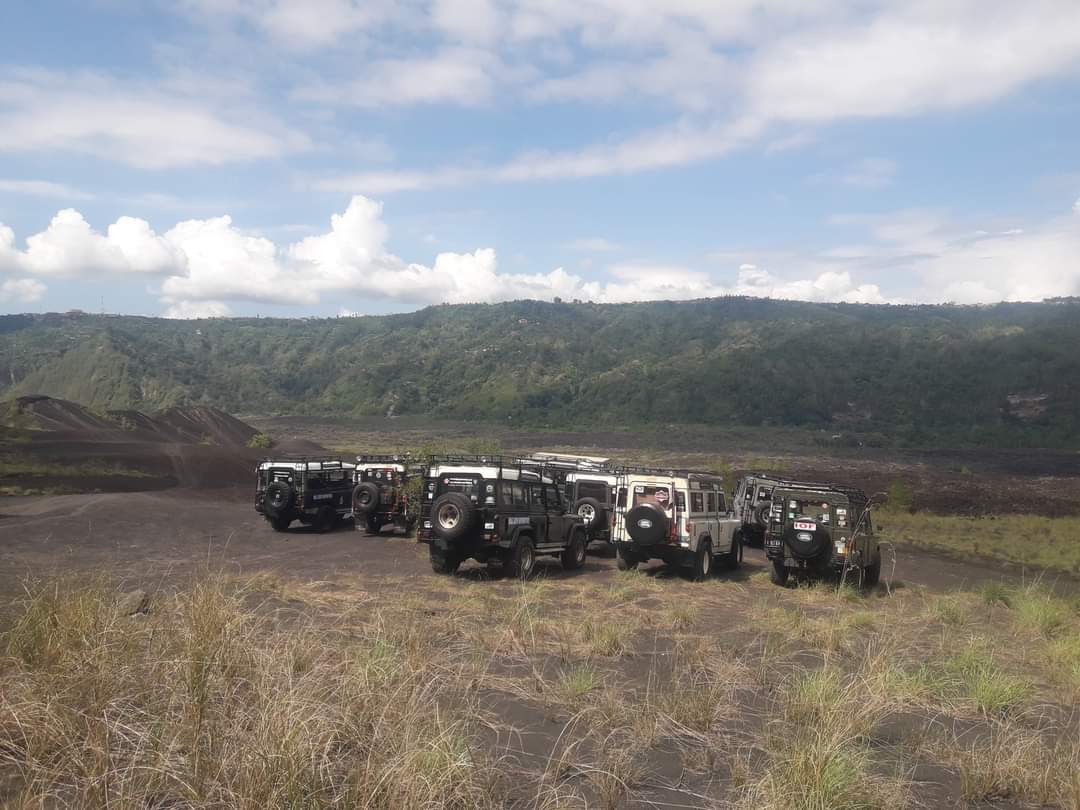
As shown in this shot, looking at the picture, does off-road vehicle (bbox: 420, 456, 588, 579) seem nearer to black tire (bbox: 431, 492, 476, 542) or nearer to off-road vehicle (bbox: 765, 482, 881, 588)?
black tire (bbox: 431, 492, 476, 542)

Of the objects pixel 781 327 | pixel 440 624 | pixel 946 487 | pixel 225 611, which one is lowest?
pixel 946 487

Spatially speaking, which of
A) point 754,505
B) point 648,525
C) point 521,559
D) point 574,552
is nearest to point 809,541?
point 648,525

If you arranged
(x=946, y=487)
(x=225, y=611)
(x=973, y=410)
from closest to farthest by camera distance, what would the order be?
1. (x=225, y=611)
2. (x=946, y=487)
3. (x=973, y=410)

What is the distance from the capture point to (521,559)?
16484 mm

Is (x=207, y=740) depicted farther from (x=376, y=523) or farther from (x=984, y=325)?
(x=984, y=325)

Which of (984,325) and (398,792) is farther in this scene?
(984,325)

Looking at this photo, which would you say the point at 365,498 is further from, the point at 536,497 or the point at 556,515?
the point at 536,497

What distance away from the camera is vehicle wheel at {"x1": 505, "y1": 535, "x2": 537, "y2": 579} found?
16.2m

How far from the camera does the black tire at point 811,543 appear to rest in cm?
1636

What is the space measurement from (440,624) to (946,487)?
2145 inches

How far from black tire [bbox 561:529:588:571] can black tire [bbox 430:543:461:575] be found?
3030mm

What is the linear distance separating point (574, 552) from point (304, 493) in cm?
1023

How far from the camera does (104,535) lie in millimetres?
21641

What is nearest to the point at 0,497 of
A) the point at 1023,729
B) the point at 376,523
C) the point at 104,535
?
the point at 104,535
